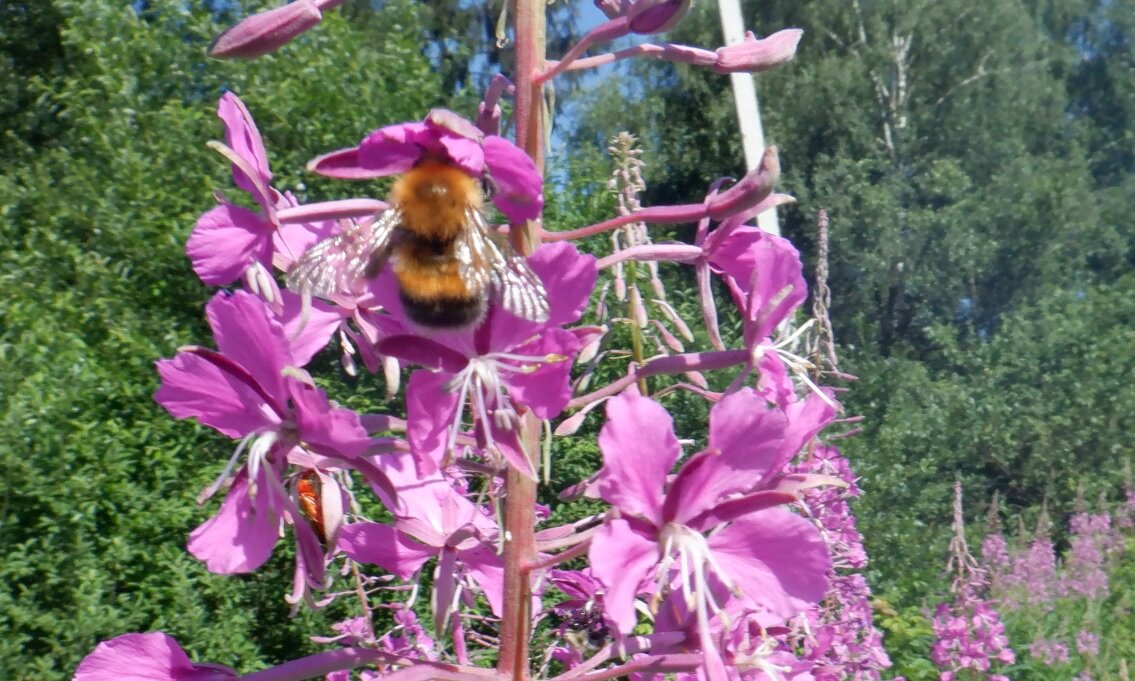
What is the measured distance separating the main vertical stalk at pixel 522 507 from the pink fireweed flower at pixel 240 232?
0.31 m

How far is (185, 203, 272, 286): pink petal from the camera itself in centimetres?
125

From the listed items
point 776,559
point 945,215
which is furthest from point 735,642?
point 945,215

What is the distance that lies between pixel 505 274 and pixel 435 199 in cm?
15

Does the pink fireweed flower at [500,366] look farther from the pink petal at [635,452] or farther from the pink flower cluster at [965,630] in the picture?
the pink flower cluster at [965,630]

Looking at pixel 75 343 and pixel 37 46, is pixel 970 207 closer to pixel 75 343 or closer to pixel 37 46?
pixel 37 46

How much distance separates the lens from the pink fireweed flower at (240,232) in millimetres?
1234

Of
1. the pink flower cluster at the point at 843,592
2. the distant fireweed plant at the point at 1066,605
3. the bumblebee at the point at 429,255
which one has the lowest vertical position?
the distant fireweed plant at the point at 1066,605

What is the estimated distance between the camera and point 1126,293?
14578mm

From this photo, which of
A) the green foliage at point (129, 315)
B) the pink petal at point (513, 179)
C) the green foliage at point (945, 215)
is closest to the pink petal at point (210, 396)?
the pink petal at point (513, 179)

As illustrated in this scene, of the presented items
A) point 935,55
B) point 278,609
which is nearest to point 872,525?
point 278,609

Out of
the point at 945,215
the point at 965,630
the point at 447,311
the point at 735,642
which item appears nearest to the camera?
the point at 447,311

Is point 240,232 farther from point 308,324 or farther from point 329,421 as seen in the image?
point 329,421

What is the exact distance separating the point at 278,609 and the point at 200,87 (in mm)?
3068

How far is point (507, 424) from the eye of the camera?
3.63ft
